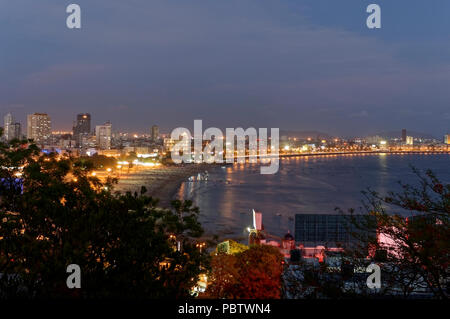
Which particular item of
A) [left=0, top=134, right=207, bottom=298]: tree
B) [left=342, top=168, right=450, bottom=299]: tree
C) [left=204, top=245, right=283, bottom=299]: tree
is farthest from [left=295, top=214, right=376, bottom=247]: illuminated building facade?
[left=342, top=168, right=450, bottom=299]: tree

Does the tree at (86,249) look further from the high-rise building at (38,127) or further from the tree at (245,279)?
the high-rise building at (38,127)

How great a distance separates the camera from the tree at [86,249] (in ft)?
6.53

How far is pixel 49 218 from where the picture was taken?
8.02 ft

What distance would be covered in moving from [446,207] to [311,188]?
18.5 metres

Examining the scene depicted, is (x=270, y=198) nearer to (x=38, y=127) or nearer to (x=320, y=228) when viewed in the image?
(x=320, y=228)

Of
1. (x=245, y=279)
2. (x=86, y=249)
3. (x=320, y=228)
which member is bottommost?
(x=320, y=228)

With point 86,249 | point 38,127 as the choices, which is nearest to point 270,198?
point 86,249

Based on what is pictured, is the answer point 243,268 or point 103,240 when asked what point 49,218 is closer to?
point 103,240

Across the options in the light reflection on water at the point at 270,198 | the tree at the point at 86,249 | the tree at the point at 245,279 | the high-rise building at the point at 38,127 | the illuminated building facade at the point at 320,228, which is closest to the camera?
the tree at the point at 86,249

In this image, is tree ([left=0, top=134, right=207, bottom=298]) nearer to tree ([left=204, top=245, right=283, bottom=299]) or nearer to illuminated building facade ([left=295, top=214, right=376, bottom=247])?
tree ([left=204, top=245, right=283, bottom=299])

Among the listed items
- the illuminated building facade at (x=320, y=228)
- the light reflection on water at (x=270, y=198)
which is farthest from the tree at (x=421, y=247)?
the light reflection on water at (x=270, y=198)

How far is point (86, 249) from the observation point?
7.04 ft
